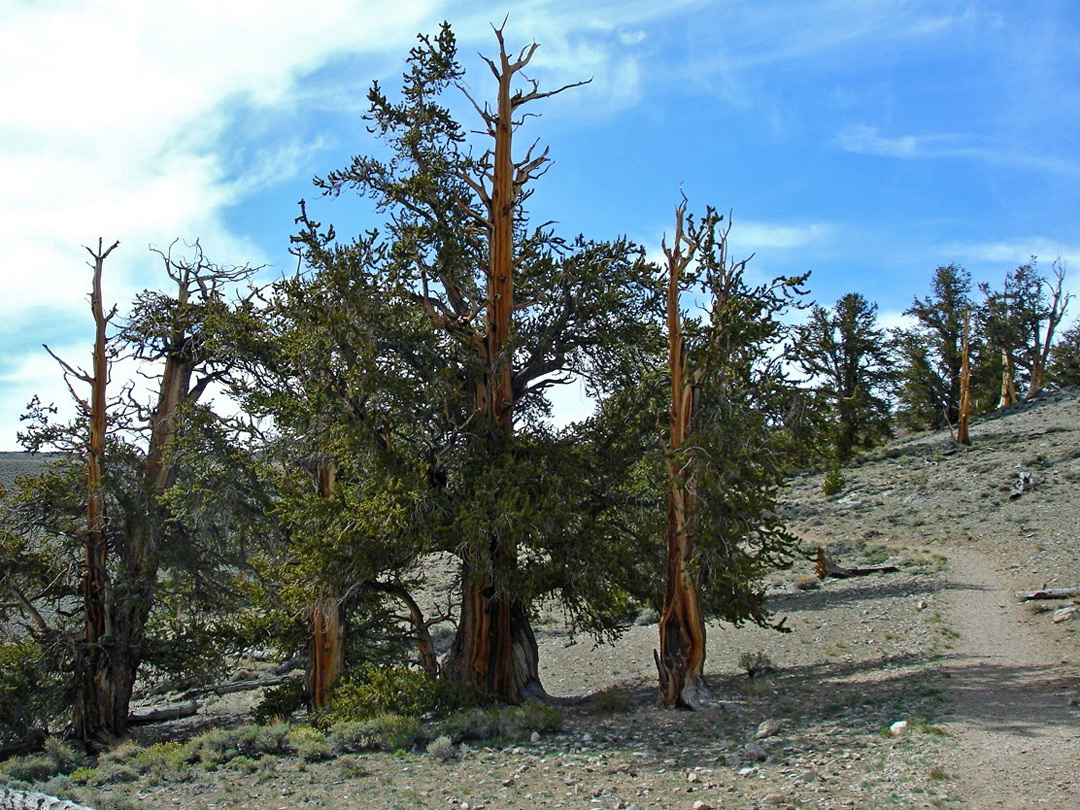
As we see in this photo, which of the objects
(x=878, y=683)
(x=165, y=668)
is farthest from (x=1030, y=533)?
(x=165, y=668)

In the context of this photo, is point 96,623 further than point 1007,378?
No

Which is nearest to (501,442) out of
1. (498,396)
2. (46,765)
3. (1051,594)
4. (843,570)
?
(498,396)

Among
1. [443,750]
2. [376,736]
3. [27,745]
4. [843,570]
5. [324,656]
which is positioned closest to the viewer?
[443,750]

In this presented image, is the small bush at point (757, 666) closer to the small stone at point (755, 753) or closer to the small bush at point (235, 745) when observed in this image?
the small stone at point (755, 753)

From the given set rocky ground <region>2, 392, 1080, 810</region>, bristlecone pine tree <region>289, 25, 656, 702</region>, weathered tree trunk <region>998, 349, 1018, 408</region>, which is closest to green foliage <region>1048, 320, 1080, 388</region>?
weathered tree trunk <region>998, 349, 1018, 408</region>

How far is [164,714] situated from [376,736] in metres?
8.80

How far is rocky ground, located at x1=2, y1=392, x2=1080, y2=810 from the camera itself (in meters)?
7.46

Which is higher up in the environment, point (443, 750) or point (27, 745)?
point (443, 750)

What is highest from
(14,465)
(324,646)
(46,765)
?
(14,465)

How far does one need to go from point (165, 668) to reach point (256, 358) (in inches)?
219

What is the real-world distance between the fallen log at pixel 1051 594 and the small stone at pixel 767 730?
10.1m

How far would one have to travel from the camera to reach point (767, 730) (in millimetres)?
9297

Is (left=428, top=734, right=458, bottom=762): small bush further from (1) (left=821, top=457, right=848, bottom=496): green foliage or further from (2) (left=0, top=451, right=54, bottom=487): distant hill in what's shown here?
(2) (left=0, top=451, right=54, bottom=487): distant hill

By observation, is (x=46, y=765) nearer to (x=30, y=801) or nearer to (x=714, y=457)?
(x=30, y=801)
